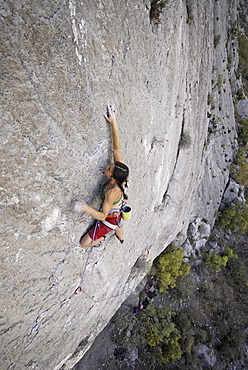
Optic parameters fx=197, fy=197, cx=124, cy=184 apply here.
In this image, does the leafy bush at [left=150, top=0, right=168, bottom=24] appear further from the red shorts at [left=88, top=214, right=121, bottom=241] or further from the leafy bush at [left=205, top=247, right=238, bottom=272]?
the leafy bush at [left=205, top=247, right=238, bottom=272]

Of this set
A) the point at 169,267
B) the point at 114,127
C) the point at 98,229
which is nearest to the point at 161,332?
the point at 169,267

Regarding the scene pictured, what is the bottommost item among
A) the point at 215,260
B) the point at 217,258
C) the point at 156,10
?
the point at 215,260

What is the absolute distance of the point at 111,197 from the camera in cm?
237

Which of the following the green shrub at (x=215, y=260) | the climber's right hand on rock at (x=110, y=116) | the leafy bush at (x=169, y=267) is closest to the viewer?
the climber's right hand on rock at (x=110, y=116)

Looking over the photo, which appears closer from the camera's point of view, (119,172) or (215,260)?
(119,172)

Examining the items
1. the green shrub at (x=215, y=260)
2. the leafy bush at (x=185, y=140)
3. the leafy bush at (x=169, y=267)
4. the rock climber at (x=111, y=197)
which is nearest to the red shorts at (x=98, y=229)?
the rock climber at (x=111, y=197)

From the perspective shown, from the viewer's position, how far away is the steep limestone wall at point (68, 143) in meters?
1.59

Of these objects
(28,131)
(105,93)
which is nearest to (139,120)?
(105,93)

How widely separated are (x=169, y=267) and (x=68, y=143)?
353 inches

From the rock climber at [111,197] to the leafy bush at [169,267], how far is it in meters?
7.43

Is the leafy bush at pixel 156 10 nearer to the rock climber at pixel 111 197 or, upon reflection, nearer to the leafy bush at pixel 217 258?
the rock climber at pixel 111 197

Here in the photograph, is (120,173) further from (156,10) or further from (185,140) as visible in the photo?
(185,140)

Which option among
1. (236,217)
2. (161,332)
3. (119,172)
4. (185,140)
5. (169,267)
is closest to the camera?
(119,172)

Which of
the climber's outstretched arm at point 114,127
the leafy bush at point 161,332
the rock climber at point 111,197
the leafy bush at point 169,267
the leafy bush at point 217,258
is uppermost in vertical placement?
the climber's outstretched arm at point 114,127
